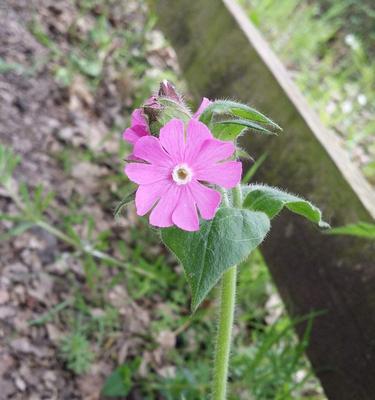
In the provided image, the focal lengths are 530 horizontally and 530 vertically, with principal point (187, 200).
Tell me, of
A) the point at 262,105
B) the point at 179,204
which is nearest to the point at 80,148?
the point at 262,105

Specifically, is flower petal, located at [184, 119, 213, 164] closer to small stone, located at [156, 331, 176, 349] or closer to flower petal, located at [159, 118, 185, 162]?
flower petal, located at [159, 118, 185, 162]

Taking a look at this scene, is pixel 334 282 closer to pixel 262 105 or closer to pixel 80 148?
pixel 262 105

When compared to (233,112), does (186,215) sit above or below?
below

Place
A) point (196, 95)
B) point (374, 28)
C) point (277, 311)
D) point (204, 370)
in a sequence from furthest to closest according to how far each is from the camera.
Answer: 1. point (374, 28)
2. point (196, 95)
3. point (277, 311)
4. point (204, 370)

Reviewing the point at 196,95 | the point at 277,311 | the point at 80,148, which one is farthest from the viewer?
the point at 80,148

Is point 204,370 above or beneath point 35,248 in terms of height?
above

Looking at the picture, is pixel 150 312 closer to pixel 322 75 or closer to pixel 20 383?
pixel 20 383

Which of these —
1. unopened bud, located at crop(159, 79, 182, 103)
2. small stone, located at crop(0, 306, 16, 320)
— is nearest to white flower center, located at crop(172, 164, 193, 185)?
unopened bud, located at crop(159, 79, 182, 103)

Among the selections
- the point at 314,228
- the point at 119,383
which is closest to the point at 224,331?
the point at 314,228
